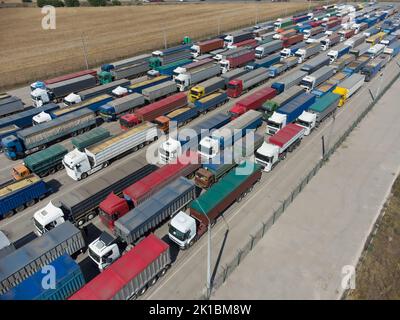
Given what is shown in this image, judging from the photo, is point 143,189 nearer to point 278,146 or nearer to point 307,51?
point 278,146

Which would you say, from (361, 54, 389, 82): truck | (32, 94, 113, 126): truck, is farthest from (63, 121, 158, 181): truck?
(361, 54, 389, 82): truck

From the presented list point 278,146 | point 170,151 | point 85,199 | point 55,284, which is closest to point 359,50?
point 278,146

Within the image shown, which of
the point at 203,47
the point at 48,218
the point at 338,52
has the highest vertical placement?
the point at 203,47

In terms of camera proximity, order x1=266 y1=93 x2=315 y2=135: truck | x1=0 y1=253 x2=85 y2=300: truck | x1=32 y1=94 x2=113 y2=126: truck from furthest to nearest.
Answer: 1. x1=32 y1=94 x2=113 y2=126: truck
2. x1=266 y1=93 x2=315 y2=135: truck
3. x1=0 y1=253 x2=85 y2=300: truck

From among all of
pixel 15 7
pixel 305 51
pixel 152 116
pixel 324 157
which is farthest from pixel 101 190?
pixel 15 7

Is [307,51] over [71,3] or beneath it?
beneath

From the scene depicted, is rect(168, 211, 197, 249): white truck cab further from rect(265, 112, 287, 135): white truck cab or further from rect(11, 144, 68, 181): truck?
rect(265, 112, 287, 135): white truck cab
